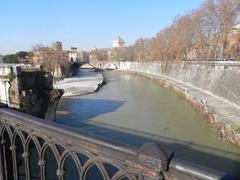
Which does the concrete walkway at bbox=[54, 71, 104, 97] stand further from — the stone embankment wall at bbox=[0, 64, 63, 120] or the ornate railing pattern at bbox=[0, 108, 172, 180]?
the ornate railing pattern at bbox=[0, 108, 172, 180]

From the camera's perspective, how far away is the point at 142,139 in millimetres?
10656

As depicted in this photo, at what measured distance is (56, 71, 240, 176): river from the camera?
903 centimetres

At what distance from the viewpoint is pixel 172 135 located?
11.4m

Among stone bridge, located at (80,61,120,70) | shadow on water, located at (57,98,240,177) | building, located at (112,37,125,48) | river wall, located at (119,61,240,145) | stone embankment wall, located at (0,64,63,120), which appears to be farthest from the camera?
building, located at (112,37,125,48)

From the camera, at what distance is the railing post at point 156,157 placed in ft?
3.24

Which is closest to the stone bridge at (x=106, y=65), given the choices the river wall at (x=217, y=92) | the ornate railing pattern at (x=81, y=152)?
the river wall at (x=217, y=92)

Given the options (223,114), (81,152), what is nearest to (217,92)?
(223,114)

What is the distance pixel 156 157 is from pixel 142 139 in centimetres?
983

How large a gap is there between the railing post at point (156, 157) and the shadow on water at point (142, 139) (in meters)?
4.00

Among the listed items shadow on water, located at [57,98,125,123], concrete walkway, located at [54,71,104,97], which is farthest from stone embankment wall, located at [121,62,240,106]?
concrete walkway, located at [54,71,104,97]

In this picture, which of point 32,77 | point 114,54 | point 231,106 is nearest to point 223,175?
point 32,77

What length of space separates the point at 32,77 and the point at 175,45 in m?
28.9

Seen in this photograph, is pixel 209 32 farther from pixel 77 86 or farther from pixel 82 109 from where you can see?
pixel 82 109

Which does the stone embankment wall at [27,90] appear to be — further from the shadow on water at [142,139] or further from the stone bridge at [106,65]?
the stone bridge at [106,65]
